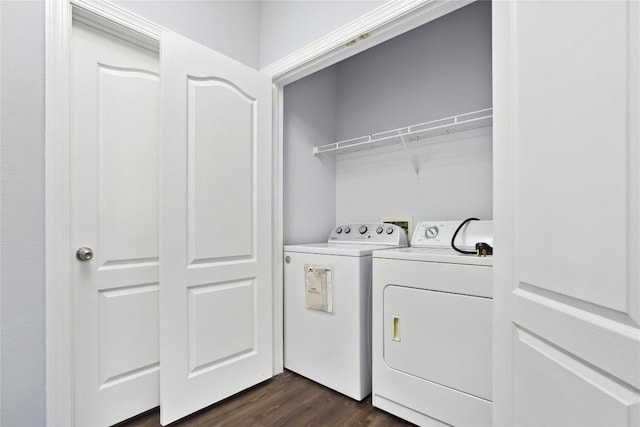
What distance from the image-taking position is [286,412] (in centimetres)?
163

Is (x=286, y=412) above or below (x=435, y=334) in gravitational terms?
below

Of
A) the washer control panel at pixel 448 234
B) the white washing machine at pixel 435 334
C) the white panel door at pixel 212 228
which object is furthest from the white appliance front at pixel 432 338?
the white panel door at pixel 212 228

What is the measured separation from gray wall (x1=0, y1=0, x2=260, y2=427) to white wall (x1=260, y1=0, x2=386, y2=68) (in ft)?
3.78

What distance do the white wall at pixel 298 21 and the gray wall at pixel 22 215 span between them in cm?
115

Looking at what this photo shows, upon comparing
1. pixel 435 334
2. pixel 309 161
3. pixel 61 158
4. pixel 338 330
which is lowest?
pixel 338 330

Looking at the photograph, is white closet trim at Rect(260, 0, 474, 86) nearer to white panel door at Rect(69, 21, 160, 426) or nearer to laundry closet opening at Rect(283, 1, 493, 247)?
laundry closet opening at Rect(283, 1, 493, 247)

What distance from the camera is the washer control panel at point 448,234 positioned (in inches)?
65.2

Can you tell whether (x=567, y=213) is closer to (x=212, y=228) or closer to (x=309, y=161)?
(x=212, y=228)

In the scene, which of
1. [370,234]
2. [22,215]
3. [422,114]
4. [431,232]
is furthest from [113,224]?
[422,114]

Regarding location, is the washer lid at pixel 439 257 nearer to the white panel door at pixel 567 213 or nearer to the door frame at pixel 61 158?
the white panel door at pixel 567 213

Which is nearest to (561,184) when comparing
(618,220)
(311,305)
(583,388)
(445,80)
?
(618,220)

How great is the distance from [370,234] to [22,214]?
70.4 inches

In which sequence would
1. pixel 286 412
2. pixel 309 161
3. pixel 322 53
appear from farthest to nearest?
pixel 309 161 < pixel 322 53 < pixel 286 412

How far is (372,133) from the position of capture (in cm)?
244
